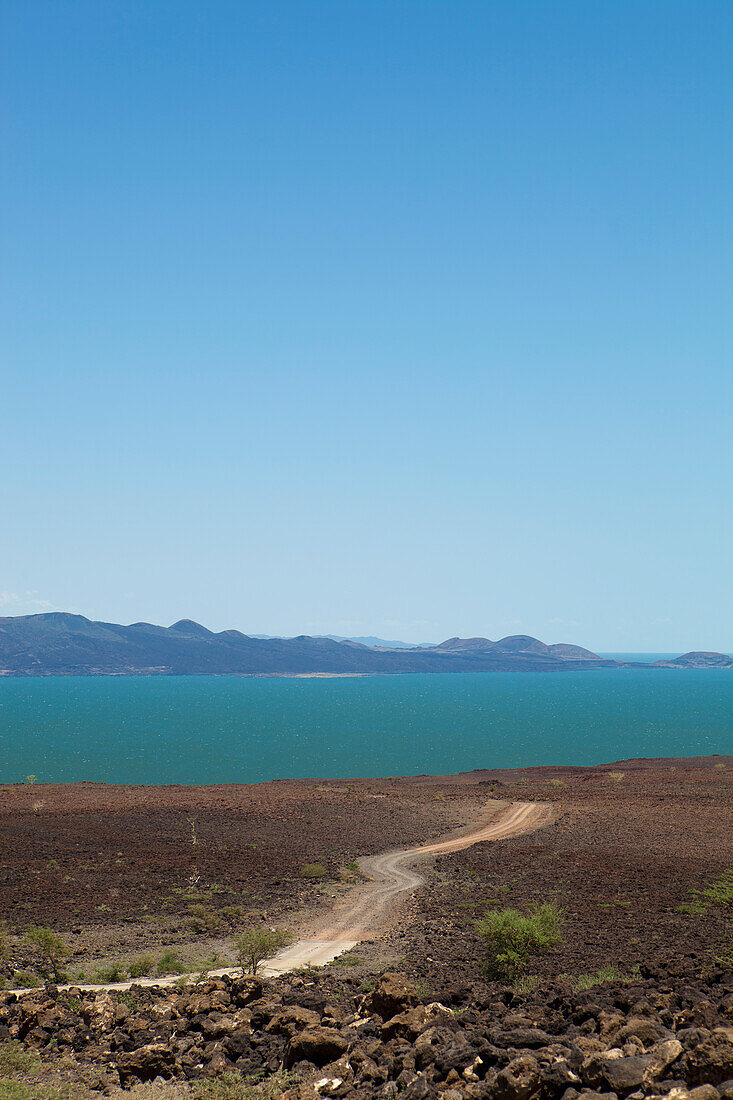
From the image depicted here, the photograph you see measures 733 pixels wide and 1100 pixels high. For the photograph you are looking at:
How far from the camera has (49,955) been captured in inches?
706

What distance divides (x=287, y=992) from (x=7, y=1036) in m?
5.15

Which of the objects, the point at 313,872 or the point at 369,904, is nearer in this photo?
the point at 369,904

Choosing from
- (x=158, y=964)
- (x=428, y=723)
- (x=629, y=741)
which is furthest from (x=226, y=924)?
(x=428, y=723)

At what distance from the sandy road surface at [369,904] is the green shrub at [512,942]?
15.2 feet

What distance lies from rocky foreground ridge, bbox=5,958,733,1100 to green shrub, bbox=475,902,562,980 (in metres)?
1.08

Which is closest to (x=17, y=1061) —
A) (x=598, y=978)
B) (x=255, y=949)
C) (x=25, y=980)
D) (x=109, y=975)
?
(x=25, y=980)

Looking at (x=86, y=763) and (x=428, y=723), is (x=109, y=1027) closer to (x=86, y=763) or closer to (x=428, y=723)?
(x=86, y=763)

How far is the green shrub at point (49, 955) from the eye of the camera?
17.7m

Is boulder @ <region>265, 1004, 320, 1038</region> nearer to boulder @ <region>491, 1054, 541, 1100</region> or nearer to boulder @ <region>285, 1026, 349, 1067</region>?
boulder @ <region>285, 1026, 349, 1067</region>

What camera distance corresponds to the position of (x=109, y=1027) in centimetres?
1353

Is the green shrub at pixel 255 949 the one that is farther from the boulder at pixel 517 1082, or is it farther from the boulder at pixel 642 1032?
the boulder at pixel 642 1032

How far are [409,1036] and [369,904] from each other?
14536 millimetres

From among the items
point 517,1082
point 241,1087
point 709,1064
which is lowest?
point 241,1087

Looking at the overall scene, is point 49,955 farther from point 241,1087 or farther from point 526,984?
point 526,984
